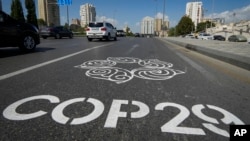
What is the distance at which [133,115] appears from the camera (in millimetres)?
2537

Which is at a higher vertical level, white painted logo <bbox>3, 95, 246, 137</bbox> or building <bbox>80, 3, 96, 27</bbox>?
building <bbox>80, 3, 96, 27</bbox>

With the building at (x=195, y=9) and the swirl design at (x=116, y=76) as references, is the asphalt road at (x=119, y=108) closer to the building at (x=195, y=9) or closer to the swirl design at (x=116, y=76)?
the swirl design at (x=116, y=76)

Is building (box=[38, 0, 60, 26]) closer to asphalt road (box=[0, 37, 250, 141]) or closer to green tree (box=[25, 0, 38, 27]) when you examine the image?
green tree (box=[25, 0, 38, 27])

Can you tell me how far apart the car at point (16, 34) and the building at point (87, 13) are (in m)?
95.0

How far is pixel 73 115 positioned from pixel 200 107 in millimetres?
1700

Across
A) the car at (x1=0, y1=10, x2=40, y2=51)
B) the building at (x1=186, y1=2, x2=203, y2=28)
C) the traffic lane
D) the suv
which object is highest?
the building at (x1=186, y1=2, x2=203, y2=28)

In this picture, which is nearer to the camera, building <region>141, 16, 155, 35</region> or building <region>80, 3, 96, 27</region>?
building <region>80, 3, 96, 27</region>

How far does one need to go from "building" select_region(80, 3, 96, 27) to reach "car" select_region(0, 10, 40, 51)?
312 feet

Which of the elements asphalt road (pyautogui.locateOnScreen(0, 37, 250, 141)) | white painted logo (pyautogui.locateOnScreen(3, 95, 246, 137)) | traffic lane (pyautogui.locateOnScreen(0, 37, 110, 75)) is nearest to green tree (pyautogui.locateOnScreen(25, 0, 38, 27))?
traffic lane (pyautogui.locateOnScreen(0, 37, 110, 75))

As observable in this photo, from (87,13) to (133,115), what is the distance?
10881 cm

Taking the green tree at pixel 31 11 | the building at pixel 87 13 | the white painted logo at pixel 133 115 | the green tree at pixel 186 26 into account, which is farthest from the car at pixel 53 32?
the building at pixel 87 13

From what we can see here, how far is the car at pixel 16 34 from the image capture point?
8102 mm

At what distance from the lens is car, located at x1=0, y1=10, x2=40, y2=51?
810 cm

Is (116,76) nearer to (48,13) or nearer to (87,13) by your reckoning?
(48,13)
